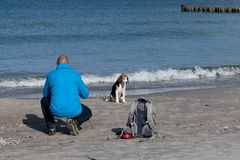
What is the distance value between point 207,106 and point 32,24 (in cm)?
4135

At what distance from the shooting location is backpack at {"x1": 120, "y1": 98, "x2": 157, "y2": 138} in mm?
10312

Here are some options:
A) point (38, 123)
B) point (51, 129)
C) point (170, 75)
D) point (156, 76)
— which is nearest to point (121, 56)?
point (170, 75)

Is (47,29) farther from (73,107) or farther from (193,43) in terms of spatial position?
(73,107)

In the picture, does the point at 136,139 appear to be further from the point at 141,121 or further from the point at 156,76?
the point at 156,76

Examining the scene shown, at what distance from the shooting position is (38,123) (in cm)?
1212

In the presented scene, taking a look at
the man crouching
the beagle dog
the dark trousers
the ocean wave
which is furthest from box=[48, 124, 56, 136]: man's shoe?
the ocean wave

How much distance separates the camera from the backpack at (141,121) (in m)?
10.3

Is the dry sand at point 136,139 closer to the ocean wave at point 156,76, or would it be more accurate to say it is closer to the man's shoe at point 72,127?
the man's shoe at point 72,127

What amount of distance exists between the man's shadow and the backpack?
1342 millimetres

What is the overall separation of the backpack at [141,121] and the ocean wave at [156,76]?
10.1 m

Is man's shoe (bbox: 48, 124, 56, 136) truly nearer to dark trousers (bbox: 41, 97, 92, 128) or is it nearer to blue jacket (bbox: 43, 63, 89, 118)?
dark trousers (bbox: 41, 97, 92, 128)

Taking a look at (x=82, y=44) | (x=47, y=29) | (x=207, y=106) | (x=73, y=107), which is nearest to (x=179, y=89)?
(x=207, y=106)

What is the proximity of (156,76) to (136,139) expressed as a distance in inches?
489

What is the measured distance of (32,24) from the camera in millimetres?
54000
